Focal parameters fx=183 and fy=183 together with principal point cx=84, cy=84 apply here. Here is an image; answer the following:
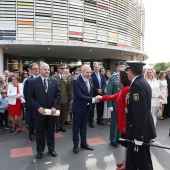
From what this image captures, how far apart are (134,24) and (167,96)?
47.3 feet

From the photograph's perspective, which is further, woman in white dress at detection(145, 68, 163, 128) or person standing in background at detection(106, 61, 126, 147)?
woman in white dress at detection(145, 68, 163, 128)

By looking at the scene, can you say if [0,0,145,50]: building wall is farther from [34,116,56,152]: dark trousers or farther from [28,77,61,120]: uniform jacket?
[34,116,56,152]: dark trousers

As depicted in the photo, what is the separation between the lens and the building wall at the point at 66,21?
41.8 feet

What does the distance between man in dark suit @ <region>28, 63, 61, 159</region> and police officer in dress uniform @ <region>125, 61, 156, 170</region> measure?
1.75 meters

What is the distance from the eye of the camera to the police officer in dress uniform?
2.22 meters

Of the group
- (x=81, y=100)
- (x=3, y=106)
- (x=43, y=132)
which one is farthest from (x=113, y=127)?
(x=3, y=106)

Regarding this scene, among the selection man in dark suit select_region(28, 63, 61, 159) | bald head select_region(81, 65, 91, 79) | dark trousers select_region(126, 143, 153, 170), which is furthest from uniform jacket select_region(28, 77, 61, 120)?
dark trousers select_region(126, 143, 153, 170)

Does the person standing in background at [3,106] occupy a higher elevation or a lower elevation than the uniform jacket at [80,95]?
lower

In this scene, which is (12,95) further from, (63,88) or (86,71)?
(86,71)

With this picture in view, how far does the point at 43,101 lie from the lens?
3.70 metres

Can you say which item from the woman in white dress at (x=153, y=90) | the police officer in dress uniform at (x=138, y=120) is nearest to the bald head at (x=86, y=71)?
the police officer in dress uniform at (x=138, y=120)

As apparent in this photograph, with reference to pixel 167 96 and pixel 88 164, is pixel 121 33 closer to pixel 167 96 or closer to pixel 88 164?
pixel 167 96

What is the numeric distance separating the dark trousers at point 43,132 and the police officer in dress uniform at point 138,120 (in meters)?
1.88

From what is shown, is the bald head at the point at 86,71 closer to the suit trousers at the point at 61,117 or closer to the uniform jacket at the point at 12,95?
the suit trousers at the point at 61,117
